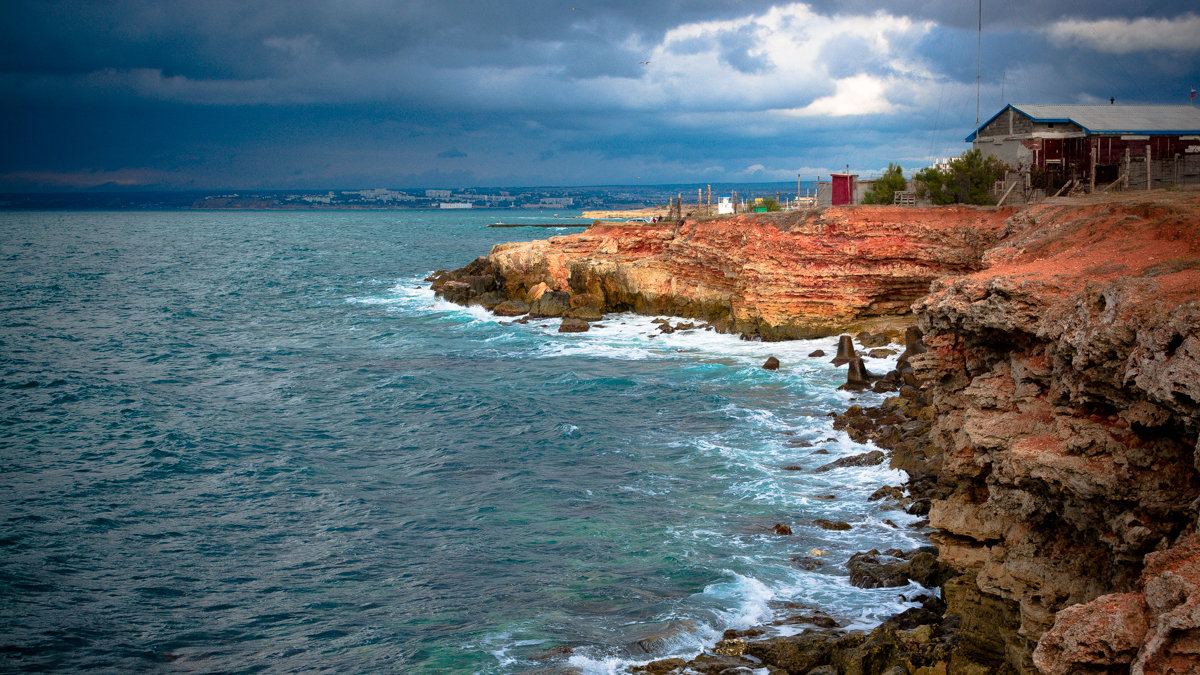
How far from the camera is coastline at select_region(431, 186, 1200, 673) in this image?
8523 mm

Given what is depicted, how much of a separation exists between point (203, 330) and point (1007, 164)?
48046mm

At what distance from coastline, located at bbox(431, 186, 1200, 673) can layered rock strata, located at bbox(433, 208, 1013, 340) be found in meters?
16.7

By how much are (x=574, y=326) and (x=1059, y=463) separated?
3605 centimetres

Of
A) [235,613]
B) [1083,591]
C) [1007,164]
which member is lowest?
[235,613]

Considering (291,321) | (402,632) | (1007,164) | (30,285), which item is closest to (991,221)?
(1007,164)

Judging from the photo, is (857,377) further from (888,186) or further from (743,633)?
(888,186)

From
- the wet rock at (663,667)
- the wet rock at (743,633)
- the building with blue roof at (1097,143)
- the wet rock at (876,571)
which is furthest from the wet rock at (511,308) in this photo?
the wet rock at (663,667)

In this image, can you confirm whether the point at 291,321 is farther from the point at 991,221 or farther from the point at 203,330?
the point at 991,221

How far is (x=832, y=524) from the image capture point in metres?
18.3

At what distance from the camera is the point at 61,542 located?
759 inches

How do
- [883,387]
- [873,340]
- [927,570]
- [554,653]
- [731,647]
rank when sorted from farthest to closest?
[873,340] < [883,387] < [927,570] < [554,653] < [731,647]

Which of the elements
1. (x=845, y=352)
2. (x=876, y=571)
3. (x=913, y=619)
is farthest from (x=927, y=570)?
(x=845, y=352)

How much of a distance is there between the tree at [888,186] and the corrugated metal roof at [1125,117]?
554 cm

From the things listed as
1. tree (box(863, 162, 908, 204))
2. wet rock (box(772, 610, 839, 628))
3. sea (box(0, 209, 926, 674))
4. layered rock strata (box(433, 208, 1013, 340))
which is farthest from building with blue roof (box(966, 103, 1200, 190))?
wet rock (box(772, 610, 839, 628))
